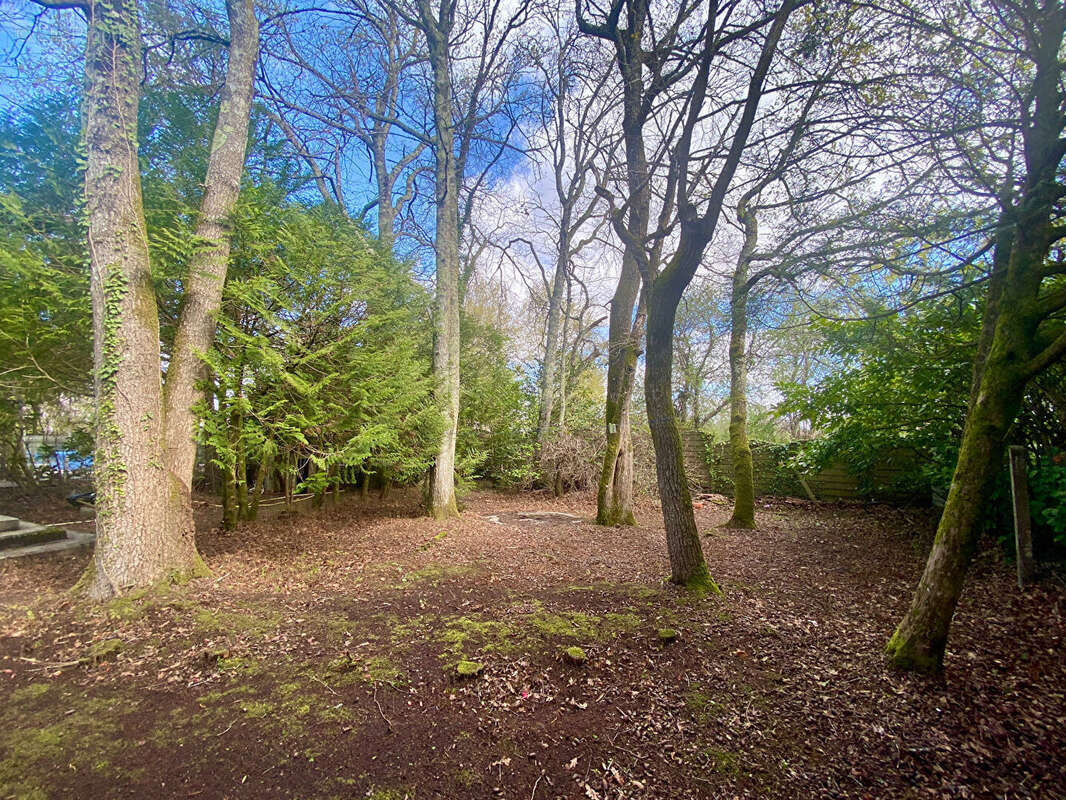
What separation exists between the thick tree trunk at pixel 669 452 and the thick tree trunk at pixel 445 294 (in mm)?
3857

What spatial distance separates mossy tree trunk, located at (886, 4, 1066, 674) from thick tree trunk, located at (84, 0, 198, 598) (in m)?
5.81

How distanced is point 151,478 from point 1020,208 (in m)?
6.79

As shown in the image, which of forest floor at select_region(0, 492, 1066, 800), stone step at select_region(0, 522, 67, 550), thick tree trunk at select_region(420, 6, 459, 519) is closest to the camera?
forest floor at select_region(0, 492, 1066, 800)

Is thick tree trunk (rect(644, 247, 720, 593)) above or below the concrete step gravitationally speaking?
above

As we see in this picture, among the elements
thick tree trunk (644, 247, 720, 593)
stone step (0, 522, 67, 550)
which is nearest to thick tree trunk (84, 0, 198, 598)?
stone step (0, 522, 67, 550)

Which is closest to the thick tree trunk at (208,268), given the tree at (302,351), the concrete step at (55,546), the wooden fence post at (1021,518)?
the tree at (302,351)

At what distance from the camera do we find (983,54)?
3322 millimetres

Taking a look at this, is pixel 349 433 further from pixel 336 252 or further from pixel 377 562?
pixel 336 252

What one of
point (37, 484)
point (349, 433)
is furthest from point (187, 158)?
point (37, 484)

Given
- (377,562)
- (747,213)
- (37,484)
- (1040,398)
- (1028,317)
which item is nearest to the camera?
(1028,317)

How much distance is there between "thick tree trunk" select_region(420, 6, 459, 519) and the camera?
711cm

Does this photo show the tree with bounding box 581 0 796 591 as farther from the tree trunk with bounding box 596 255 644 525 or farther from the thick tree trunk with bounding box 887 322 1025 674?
the tree trunk with bounding box 596 255 644 525

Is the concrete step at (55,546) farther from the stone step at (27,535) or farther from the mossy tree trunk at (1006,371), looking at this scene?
the mossy tree trunk at (1006,371)

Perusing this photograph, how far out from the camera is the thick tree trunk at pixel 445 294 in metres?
7.11
